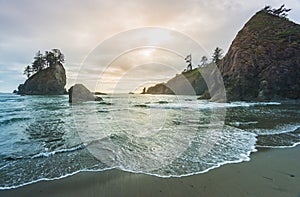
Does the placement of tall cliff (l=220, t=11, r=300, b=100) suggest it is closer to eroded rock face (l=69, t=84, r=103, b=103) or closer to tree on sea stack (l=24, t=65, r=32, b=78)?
eroded rock face (l=69, t=84, r=103, b=103)

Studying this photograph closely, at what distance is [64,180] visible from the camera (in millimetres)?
3611

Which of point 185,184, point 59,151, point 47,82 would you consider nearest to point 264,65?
point 185,184

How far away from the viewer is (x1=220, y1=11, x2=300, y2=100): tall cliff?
31156mm

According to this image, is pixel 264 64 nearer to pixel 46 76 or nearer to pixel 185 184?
pixel 185 184

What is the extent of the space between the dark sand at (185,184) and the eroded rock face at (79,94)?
1157 inches

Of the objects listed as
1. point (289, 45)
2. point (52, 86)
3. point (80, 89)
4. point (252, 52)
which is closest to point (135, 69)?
point (80, 89)

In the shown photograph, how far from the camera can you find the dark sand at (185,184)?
10.3 ft

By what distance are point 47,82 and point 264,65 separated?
2862 inches

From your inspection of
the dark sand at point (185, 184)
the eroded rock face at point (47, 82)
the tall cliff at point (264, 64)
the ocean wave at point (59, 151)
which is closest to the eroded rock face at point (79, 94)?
the tall cliff at point (264, 64)

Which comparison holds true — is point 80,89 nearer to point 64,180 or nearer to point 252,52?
point 64,180

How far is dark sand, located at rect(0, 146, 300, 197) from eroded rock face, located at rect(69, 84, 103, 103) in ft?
96.4

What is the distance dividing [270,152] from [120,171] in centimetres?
448

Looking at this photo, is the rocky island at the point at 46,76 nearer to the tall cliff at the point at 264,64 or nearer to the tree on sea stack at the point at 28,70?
the tree on sea stack at the point at 28,70

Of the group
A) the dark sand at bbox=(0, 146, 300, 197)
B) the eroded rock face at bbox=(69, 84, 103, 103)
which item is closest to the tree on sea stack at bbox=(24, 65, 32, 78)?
the eroded rock face at bbox=(69, 84, 103, 103)
